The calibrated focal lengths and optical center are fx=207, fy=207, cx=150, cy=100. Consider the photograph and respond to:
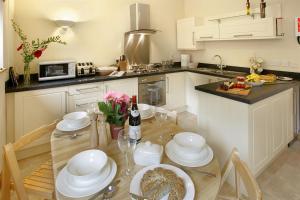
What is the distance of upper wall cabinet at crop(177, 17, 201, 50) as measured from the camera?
381cm

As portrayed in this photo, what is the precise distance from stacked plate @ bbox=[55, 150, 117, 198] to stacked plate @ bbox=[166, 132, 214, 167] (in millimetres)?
326

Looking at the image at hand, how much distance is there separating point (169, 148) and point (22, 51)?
105 inches

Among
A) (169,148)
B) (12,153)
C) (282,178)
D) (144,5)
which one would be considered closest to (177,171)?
(169,148)

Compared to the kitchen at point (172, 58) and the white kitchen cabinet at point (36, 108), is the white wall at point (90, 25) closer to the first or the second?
the kitchen at point (172, 58)

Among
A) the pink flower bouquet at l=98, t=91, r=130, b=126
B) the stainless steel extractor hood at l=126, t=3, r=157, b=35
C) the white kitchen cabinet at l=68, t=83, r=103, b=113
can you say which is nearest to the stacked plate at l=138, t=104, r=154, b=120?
the pink flower bouquet at l=98, t=91, r=130, b=126

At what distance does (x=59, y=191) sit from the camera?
0.83m

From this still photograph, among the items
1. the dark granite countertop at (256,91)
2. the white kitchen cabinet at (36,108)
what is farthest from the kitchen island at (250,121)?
the white kitchen cabinet at (36,108)

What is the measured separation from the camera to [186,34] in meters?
3.97

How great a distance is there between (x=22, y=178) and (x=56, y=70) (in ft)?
6.16

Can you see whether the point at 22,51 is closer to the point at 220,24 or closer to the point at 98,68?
the point at 98,68

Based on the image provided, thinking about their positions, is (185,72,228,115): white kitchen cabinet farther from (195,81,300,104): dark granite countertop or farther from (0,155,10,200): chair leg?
(0,155,10,200): chair leg

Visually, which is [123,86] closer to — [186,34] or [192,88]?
[192,88]

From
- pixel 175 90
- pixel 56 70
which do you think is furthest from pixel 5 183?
pixel 175 90

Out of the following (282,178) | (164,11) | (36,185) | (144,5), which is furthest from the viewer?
(164,11)
